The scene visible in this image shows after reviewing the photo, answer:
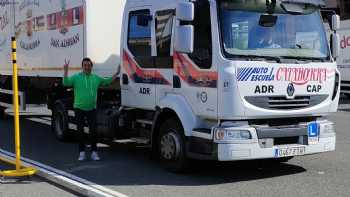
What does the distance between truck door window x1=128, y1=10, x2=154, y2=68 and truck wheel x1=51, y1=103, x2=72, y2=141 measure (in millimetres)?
3046

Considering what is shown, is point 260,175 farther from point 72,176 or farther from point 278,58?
point 72,176

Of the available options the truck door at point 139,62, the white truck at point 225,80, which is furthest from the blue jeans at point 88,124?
the truck door at point 139,62

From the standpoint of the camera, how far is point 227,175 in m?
8.91

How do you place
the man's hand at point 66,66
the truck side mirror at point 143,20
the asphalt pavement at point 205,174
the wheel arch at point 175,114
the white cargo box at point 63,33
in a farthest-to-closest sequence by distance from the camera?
the man's hand at point 66,66
the white cargo box at point 63,33
the truck side mirror at point 143,20
the wheel arch at point 175,114
the asphalt pavement at point 205,174

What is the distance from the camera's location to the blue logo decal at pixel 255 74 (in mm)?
7941

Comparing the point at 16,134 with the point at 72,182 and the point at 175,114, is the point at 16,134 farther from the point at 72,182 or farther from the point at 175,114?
the point at 175,114

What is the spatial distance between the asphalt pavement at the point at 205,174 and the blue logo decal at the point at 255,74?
56.5 inches

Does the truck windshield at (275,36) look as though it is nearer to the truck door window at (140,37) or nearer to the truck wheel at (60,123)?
the truck door window at (140,37)

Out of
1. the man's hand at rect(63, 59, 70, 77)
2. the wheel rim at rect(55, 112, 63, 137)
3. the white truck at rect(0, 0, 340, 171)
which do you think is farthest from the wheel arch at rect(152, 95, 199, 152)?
the wheel rim at rect(55, 112, 63, 137)

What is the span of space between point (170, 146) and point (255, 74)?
1.78m

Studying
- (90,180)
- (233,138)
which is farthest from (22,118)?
(233,138)

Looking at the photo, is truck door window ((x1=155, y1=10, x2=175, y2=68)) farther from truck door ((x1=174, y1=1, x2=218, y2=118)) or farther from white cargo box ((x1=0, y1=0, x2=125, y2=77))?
white cargo box ((x1=0, y1=0, x2=125, y2=77))

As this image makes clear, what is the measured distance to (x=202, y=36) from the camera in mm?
8281

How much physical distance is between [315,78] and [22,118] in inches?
430
